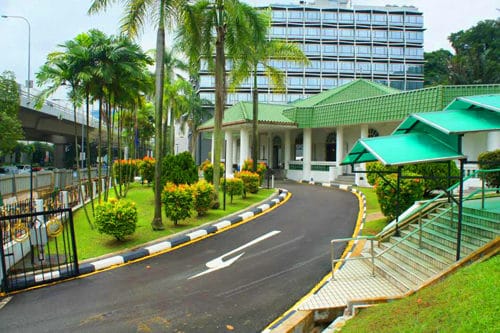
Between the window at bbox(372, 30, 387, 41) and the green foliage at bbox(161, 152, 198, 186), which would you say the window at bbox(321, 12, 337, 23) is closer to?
the window at bbox(372, 30, 387, 41)

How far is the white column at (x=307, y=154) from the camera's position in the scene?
2678cm

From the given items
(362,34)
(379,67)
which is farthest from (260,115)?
(362,34)

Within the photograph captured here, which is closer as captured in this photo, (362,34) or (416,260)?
(416,260)

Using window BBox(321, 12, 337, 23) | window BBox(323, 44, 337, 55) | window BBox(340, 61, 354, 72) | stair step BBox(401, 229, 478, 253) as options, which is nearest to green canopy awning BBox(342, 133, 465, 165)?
stair step BBox(401, 229, 478, 253)

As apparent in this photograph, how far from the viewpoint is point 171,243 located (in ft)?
32.9

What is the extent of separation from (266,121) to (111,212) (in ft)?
55.5

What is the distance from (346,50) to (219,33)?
195ft

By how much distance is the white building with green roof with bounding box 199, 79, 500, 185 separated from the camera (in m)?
18.2

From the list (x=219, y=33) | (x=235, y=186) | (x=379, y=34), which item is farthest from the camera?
(x=379, y=34)

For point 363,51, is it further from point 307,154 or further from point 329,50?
point 307,154

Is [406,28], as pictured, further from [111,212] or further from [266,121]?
[111,212]

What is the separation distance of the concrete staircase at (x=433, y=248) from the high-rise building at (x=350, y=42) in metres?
60.9

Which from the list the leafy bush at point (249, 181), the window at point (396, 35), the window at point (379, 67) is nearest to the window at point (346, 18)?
the window at point (396, 35)

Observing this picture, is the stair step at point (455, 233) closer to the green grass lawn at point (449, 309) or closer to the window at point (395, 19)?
the green grass lawn at point (449, 309)
